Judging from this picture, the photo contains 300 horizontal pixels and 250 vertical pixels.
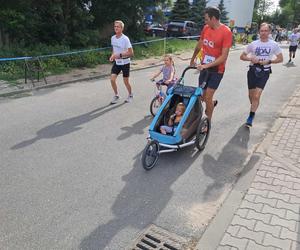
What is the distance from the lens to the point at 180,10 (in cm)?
3747

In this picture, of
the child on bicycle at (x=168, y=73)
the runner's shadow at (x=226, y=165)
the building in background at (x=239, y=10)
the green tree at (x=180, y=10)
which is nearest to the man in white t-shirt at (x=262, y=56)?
the runner's shadow at (x=226, y=165)

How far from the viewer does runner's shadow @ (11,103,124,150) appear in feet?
19.3

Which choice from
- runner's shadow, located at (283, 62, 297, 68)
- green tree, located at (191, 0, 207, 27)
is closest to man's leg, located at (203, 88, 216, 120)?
runner's shadow, located at (283, 62, 297, 68)

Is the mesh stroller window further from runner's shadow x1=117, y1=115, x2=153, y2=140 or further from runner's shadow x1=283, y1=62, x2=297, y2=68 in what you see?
runner's shadow x1=283, y1=62, x2=297, y2=68

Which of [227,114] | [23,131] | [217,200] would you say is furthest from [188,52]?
→ [217,200]

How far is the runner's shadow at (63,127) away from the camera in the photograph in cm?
587

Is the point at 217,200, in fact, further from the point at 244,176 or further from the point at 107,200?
the point at 107,200

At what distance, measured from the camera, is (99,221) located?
377 centimetres

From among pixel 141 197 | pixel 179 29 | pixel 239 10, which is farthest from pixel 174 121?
pixel 239 10

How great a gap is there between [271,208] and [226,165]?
1.31m

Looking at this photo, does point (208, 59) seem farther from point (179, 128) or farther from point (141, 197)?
point (141, 197)

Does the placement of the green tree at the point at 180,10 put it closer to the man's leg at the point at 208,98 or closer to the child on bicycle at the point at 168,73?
the child on bicycle at the point at 168,73

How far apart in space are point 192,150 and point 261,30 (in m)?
2.67

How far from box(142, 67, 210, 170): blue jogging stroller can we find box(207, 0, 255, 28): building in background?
174ft
